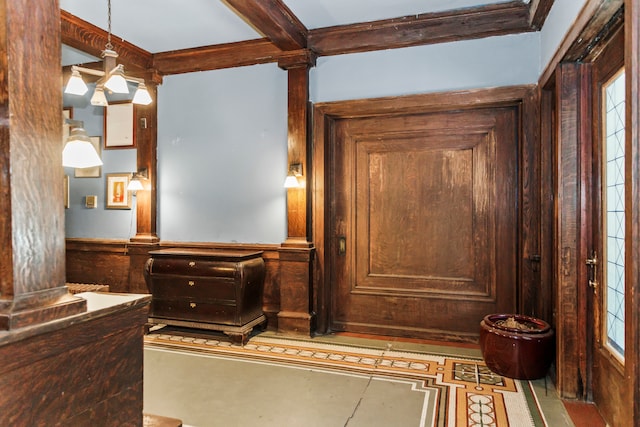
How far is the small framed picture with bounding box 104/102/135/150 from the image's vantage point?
4.71 meters

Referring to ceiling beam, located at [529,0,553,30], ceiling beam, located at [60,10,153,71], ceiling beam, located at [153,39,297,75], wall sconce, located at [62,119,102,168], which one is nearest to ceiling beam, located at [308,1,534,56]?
ceiling beam, located at [529,0,553,30]

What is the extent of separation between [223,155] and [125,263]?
1.65 m

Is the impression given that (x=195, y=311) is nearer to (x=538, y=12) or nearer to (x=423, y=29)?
(x=423, y=29)

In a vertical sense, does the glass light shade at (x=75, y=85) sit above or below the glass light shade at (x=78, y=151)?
above

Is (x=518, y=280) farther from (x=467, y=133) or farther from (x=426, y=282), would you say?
(x=467, y=133)

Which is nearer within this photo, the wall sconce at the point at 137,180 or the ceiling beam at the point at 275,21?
the ceiling beam at the point at 275,21

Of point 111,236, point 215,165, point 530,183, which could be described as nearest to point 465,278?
point 530,183

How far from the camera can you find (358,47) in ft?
12.8

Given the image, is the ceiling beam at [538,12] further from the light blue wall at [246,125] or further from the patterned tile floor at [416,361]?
the patterned tile floor at [416,361]

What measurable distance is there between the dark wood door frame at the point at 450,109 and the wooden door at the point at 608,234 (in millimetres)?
728

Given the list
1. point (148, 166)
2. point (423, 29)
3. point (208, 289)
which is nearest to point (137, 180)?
point (148, 166)

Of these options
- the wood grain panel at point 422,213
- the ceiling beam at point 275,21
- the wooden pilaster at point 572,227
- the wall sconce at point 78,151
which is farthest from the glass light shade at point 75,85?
the wooden pilaster at point 572,227

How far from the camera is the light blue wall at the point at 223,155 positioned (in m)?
4.23

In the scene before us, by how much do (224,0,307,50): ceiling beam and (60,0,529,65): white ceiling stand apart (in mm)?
75
